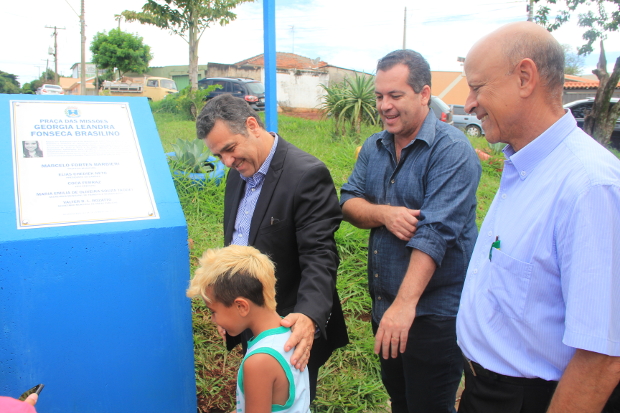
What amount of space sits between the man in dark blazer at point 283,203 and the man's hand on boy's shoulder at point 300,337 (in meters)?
0.12

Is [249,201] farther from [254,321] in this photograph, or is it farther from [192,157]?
[192,157]

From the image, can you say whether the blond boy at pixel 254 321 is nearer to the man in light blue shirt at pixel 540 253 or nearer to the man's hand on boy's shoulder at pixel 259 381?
the man's hand on boy's shoulder at pixel 259 381

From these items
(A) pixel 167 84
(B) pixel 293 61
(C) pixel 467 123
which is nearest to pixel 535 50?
(C) pixel 467 123

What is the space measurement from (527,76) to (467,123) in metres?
14.1

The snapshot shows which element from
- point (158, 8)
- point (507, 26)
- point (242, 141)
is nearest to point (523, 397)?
point (507, 26)

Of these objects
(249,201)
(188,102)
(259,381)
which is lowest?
(259,381)

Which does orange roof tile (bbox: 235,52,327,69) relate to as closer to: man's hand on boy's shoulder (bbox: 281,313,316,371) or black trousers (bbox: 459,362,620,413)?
man's hand on boy's shoulder (bbox: 281,313,316,371)

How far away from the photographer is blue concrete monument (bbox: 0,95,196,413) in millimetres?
1624

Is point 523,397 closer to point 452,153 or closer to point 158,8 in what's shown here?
point 452,153

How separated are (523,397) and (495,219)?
46 cm

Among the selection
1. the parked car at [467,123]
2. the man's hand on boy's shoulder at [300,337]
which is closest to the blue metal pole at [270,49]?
the man's hand on boy's shoulder at [300,337]

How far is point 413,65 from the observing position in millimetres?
1738

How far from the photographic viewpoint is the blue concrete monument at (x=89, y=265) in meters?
1.62

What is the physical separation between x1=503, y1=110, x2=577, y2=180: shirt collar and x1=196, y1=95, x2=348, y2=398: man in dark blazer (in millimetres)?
747
